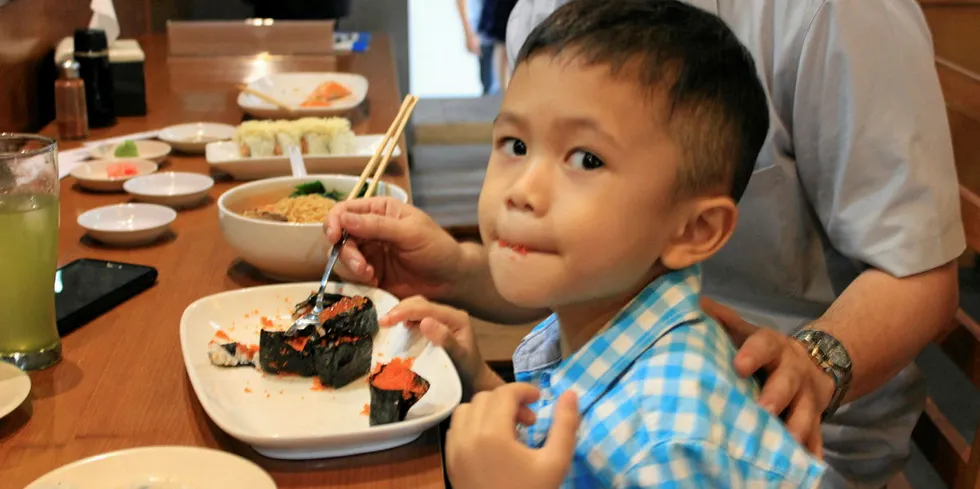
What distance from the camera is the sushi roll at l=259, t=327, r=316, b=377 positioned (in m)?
1.04

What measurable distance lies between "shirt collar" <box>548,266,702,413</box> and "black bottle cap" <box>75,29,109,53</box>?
5.44 ft

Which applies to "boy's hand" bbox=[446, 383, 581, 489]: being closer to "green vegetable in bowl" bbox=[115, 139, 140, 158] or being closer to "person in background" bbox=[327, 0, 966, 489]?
"person in background" bbox=[327, 0, 966, 489]

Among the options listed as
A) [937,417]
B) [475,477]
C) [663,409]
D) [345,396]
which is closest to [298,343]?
[345,396]

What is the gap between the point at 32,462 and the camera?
2.86ft

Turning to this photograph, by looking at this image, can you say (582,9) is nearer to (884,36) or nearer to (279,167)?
(884,36)

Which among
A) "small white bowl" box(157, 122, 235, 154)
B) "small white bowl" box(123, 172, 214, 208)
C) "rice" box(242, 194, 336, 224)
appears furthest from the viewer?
"small white bowl" box(157, 122, 235, 154)

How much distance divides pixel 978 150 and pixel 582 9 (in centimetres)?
108

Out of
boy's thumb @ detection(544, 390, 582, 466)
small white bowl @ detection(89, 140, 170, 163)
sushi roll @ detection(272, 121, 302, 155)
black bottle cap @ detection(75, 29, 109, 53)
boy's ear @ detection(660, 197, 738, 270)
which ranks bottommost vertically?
small white bowl @ detection(89, 140, 170, 163)

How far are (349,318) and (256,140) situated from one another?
0.85 meters

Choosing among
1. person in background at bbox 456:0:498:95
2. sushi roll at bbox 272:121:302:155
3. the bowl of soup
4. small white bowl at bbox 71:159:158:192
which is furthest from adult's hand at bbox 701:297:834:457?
person in background at bbox 456:0:498:95

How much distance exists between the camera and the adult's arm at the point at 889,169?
124cm

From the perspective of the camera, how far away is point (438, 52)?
578 cm

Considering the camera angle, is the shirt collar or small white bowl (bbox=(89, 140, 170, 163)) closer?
the shirt collar

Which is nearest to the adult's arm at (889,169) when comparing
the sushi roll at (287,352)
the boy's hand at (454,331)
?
the boy's hand at (454,331)
